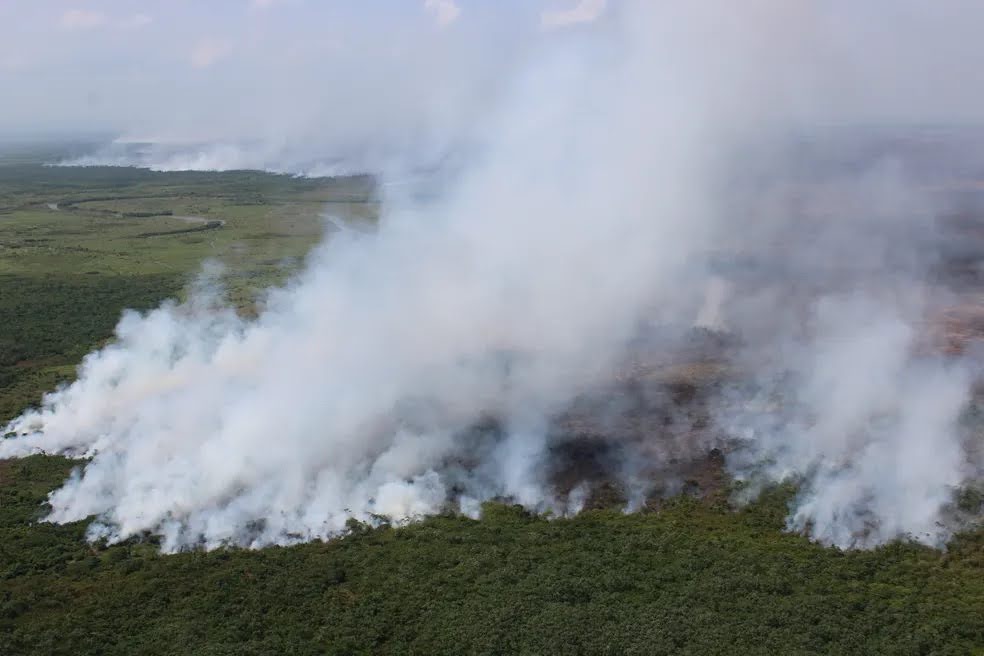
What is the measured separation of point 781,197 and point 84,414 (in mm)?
98814

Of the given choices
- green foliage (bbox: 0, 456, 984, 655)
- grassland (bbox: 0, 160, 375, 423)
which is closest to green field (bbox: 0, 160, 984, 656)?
green foliage (bbox: 0, 456, 984, 655)

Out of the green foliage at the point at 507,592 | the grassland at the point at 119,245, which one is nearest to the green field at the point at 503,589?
the green foliage at the point at 507,592

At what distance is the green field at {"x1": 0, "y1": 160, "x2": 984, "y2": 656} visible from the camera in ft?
90.3

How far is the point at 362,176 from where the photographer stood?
541 ft

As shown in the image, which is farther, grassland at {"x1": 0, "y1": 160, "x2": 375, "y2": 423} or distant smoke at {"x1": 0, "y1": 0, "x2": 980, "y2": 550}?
grassland at {"x1": 0, "y1": 160, "x2": 375, "y2": 423}

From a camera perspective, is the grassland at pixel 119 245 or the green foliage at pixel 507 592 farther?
the grassland at pixel 119 245

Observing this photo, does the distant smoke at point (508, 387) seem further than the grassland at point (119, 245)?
No

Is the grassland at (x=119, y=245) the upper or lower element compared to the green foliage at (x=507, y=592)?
upper

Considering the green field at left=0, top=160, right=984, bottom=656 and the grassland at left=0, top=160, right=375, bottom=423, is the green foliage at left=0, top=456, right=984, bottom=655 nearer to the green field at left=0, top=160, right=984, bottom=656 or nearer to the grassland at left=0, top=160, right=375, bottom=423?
the green field at left=0, top=160, right=984, bottom=656

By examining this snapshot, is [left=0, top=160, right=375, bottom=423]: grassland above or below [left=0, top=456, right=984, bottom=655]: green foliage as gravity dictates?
above

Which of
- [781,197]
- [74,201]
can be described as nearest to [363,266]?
[781,197]

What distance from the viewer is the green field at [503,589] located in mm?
27516

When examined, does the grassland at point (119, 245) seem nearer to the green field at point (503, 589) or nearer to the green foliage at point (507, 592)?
the green field at point (503, 589)

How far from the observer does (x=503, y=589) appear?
1189 inches
